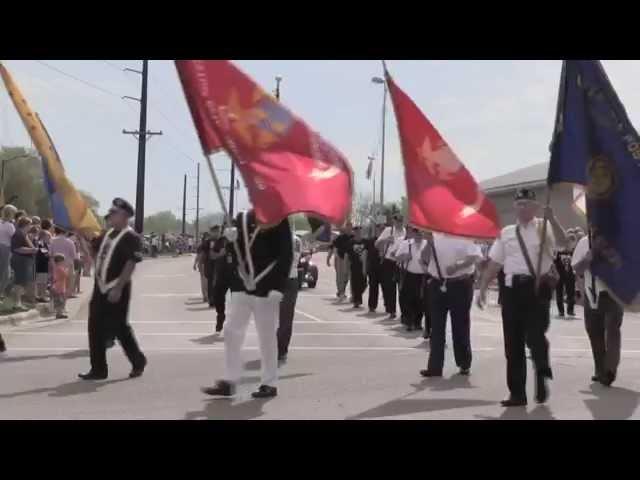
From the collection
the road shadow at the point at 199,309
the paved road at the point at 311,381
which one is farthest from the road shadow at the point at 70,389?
the road shadow at the point at 199,309

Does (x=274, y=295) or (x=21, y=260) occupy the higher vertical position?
(x=274, y=295)

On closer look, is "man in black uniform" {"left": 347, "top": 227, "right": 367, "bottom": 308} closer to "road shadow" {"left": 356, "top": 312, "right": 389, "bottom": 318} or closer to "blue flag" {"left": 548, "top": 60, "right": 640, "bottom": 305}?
"road shadow" {"left": 356, "top": 312, "right": 389, "bottom": 318}

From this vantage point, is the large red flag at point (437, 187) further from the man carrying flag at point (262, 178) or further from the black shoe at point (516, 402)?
→ the black shoe at point (516, 402)

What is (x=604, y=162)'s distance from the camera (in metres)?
7.54

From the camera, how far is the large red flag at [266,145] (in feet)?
23.6

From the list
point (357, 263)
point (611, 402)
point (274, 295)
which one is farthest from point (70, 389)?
point (357, 263)

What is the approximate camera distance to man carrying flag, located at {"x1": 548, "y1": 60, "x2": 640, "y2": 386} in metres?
7.47

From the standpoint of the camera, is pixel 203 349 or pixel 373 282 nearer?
pixel 203 349

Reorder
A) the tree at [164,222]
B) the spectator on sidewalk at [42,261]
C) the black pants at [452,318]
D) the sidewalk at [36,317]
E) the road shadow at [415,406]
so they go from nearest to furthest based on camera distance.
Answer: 1. the road shadow at [415,406]
2. the black pants at [452,318]
3. the sidewalk at [36,317]
4. the spectator on sidewalk at [42,261]
5. the tree at [164,222]

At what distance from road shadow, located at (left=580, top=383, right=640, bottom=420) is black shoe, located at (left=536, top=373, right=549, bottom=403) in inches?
16.0

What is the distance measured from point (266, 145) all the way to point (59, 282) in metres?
9.30

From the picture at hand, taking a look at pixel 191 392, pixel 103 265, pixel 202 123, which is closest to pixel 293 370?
pixel 191 392

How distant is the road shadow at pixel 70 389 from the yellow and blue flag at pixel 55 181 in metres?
2.31

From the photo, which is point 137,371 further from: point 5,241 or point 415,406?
point 5,241
